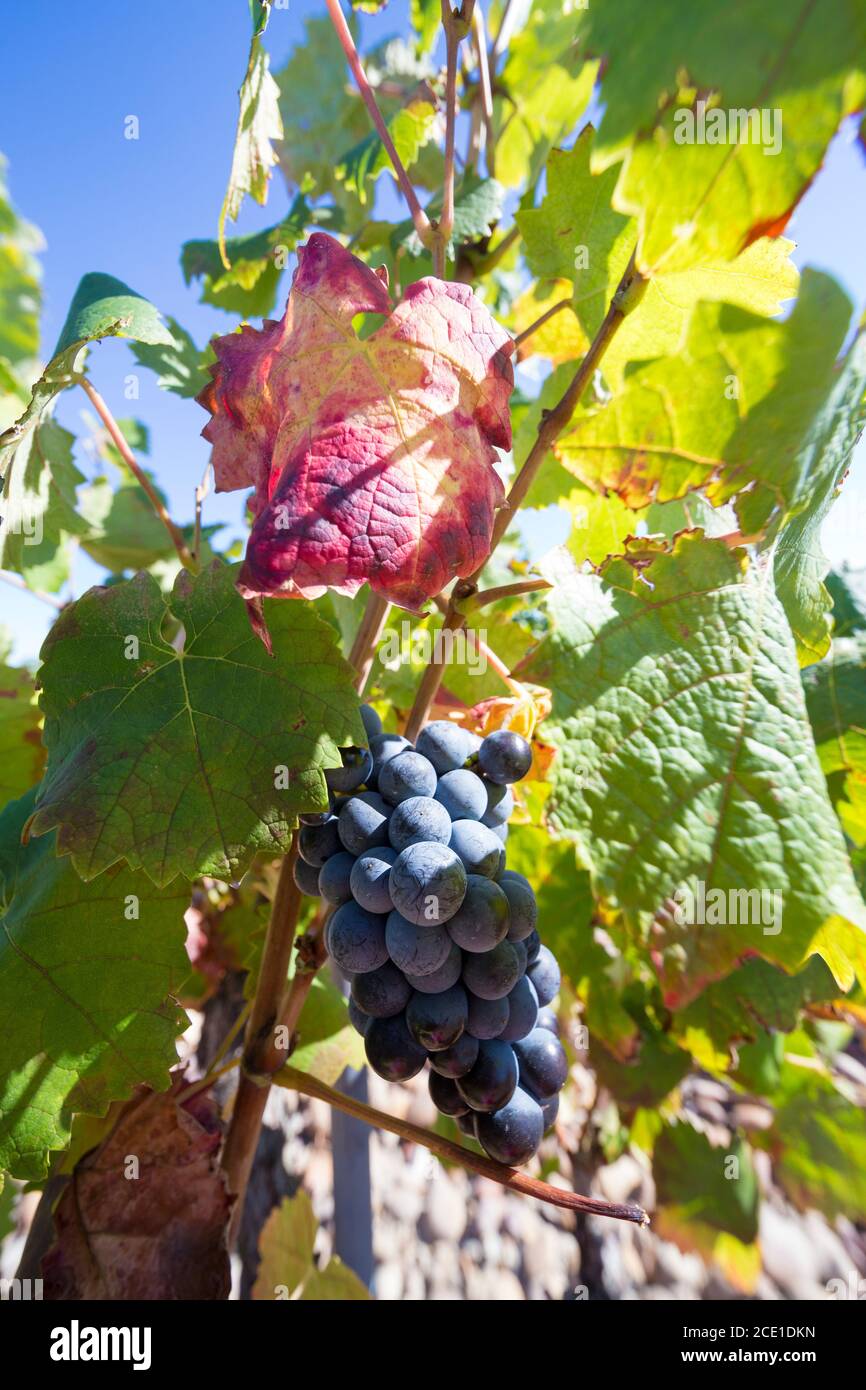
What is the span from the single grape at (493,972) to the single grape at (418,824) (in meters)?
0.09

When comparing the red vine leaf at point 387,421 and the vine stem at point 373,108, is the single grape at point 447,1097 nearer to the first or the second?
the red vine leaf at point 387,421

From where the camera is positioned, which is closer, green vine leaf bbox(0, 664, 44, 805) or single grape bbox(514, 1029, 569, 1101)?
single grape bbox(514, 1029, 569, 1101)

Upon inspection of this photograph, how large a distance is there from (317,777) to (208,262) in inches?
41.4

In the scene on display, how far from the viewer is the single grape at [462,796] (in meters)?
0.61

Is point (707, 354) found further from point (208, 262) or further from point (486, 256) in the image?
point (208, 262)

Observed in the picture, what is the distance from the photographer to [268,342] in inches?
22.6

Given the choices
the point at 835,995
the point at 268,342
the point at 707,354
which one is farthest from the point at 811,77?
the point at 835,995

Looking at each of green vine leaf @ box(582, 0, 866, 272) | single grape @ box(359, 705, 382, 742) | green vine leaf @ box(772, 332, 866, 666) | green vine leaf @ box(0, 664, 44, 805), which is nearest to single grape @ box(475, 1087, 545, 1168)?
single grape @ box(359, 705, 382, 742)

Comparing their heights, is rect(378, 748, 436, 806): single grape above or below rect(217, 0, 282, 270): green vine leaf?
below

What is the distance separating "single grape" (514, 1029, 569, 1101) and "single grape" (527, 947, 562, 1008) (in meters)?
0.04

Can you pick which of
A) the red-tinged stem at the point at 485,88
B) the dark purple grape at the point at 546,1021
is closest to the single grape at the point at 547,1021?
the dark purple grape at the point at 546,1021

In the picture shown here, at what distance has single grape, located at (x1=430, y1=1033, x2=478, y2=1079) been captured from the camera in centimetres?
55

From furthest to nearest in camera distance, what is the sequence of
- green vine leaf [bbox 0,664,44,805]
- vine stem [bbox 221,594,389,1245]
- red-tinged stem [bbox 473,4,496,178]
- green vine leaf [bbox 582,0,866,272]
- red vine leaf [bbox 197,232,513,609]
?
green vine leaf [bbox 0,664,44,805] → red-tinged stem [bbox 473,4,496,178] → vine stem [bbox 221,594,389,1245] → red vine leaf [bbox 197,232,513,609] → green vine leaf [bbox 582,0,866,272]

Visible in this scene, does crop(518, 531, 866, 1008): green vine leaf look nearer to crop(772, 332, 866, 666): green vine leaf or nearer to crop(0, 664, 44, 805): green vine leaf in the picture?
crop(772, 332, 866, 666): green vine leaf
